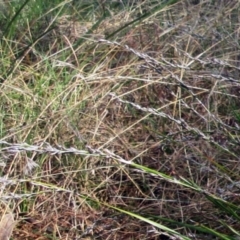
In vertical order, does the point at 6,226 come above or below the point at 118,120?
above

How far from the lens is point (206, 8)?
3193 mm

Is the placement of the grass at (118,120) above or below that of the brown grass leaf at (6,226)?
below

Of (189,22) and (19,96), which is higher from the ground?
(19,96)

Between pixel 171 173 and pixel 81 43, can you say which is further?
pixel 81 43

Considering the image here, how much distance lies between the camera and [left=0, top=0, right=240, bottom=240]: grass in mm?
2172

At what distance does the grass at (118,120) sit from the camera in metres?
2.17

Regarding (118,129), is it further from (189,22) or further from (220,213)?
(189,22)

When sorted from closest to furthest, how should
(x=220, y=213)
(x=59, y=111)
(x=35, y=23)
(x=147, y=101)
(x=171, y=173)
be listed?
(x=220, y=213) < (x=171, y=173) < (x=59, y=111) < (x=147, y=101) < (x=35, y=23)

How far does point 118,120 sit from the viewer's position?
2.59m

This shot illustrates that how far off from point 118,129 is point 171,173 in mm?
332

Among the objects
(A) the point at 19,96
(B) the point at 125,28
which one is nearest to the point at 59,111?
(A) the point at 19,96

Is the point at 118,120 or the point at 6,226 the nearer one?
the point at 6,226

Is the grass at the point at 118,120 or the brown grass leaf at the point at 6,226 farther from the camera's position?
the grass at the point at 118,120

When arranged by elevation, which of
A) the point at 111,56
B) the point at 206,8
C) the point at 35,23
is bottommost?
the point at 206,8
